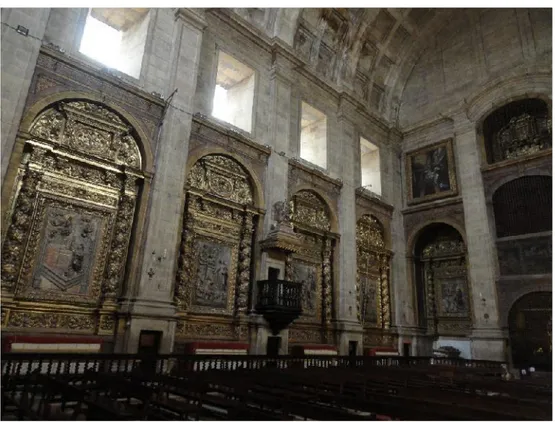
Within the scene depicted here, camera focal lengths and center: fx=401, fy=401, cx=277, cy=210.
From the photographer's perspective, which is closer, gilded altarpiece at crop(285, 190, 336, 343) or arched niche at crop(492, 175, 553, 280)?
gilded altarpiece at crop(285, 190, 336, 343)

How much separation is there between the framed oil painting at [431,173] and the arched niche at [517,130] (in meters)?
1.55

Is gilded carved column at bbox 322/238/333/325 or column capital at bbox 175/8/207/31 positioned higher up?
column capital at bbox 175/8/207/31

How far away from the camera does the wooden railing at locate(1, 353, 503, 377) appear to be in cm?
605

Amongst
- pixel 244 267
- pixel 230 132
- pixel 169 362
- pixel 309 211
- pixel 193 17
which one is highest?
pixel 193 17

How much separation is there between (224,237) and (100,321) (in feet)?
12.9

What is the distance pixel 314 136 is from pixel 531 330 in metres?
10.4

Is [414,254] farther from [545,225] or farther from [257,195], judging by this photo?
[257,195]

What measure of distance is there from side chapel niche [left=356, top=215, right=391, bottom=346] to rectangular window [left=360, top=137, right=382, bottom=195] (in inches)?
66.0

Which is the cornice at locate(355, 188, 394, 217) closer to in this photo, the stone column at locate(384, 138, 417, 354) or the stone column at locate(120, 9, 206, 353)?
the stone column at locate(384, 138, 417, 354)

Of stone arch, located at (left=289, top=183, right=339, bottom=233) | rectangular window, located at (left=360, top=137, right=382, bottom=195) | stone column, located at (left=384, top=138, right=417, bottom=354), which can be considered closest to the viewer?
stone arch, located at (left=289, top=183, right=339, bottom=233)

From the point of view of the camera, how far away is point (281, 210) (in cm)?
1223

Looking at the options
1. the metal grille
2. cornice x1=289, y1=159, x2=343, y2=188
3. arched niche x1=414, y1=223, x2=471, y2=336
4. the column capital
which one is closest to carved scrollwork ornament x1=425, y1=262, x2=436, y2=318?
arched niche x1=414, y1=223, x2=471, y2=336

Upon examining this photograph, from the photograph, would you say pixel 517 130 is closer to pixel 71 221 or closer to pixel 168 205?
pixel 168 205

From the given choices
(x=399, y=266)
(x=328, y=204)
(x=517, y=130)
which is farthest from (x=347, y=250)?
(x=517, y=130)
